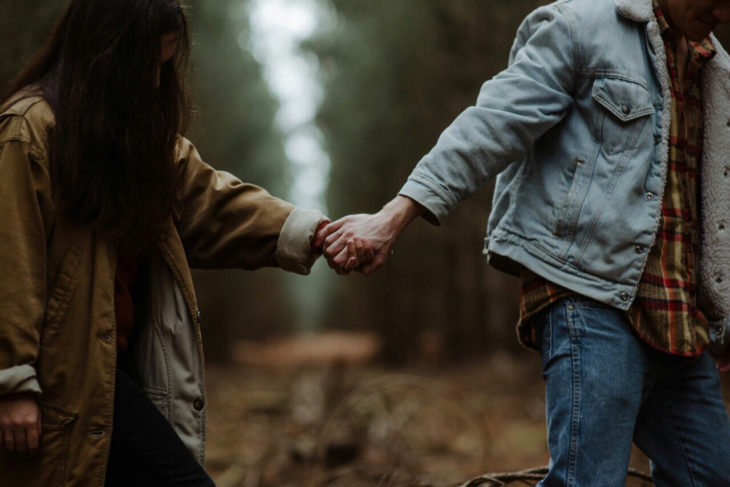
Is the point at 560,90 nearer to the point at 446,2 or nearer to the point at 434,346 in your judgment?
the point at 446,2

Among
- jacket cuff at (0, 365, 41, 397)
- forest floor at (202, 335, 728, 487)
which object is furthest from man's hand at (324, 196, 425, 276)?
forest floor at (202, 335, 728, 487)

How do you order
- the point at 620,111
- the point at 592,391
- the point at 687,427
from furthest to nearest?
the point at 687,427 → the point at 620,111 → the point at 592,391

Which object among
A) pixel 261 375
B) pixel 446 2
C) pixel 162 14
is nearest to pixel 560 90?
pixel 162 14

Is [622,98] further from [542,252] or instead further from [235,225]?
[235,225]

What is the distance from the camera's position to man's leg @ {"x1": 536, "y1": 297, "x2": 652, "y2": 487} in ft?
6.95

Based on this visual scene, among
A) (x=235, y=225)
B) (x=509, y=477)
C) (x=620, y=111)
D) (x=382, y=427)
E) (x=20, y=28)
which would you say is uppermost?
(x=20, y=28)

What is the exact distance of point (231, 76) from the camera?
14102 mm

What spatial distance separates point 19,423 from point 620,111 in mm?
1879

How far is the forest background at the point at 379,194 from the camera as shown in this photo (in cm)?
680

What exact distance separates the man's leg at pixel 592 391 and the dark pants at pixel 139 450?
108 cm

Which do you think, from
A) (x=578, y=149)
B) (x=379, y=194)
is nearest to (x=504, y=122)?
(x=578, y=149)

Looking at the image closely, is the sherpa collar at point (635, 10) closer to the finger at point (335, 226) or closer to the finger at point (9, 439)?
the finger at point (335, 226)

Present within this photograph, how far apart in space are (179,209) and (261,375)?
12.0 metres

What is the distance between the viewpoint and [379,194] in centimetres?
1502
